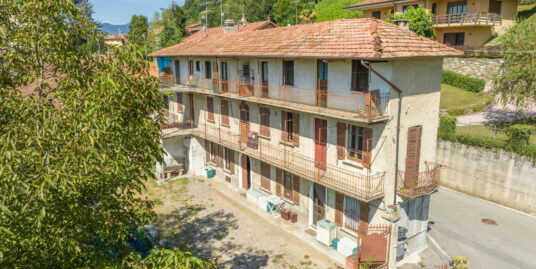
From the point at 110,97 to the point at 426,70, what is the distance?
1410 centimetres

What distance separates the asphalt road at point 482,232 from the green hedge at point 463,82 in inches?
671

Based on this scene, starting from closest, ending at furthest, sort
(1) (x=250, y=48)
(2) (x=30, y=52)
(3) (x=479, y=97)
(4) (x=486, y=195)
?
1. (2) (x=30, y=52)
2. (1) (x=250, y=48)
3. (4) (x=486, y=195)
4. (3) (x=479, y=97)

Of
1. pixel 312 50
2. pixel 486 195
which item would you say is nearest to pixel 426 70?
pixel 312 50

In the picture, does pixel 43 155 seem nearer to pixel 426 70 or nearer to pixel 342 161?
pixel 342 161

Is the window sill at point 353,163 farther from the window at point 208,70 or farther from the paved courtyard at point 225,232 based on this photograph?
the window at point 208,70

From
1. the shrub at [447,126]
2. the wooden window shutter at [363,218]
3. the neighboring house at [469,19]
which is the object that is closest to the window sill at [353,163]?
the wooden window shutter at [363,218]

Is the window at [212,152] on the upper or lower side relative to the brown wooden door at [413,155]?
lower

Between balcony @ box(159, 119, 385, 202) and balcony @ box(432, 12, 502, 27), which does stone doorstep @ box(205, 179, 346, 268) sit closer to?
balcony @ box(159, 119, 385, 202)

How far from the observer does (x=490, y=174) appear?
943 inches

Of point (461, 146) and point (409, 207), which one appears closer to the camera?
point (409, 207)

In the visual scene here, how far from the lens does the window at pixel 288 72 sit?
2002cm

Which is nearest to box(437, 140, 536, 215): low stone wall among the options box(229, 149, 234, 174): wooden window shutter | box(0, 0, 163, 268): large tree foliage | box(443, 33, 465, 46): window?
box(229, 149, 234, 174): wooden window shutter

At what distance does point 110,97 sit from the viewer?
720cm

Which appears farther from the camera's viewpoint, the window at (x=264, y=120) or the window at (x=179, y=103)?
the window at (x=179, y=103)
